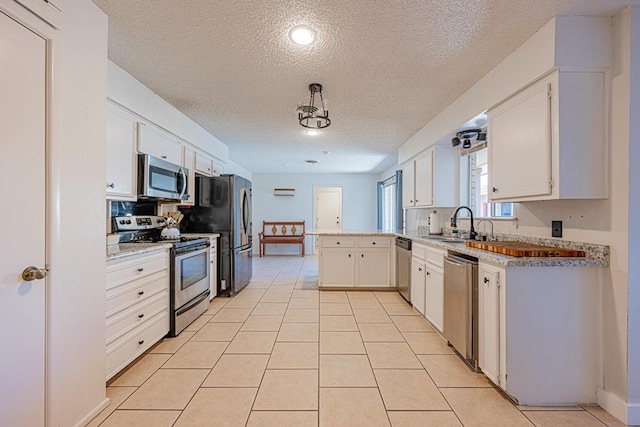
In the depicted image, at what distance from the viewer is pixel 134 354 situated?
2123mm

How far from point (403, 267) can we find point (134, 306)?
291 centimetres

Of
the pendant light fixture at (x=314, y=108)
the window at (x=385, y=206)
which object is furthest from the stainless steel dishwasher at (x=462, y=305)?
the window at (x=385, y=206)

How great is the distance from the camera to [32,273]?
1.26 meters

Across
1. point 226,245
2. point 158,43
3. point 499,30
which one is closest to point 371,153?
point 226,245

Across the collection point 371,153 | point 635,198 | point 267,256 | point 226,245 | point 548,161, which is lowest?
point 267,256

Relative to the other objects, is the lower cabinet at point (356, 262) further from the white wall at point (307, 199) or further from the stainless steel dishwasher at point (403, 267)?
the white wall at point (307, 199)

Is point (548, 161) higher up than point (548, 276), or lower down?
higher up

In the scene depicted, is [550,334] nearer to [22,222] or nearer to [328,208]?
[22,222]

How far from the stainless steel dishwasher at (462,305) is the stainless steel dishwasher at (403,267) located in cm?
109

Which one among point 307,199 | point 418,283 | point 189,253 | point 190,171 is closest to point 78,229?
point 189,253

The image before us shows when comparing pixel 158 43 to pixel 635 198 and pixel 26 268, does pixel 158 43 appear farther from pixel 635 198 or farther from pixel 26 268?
pixel 635 198

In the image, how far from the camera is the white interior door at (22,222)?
45.9 inches

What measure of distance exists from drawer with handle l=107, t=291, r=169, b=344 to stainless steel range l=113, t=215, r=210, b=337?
0.49 ft

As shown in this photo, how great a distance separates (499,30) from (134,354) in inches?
130
